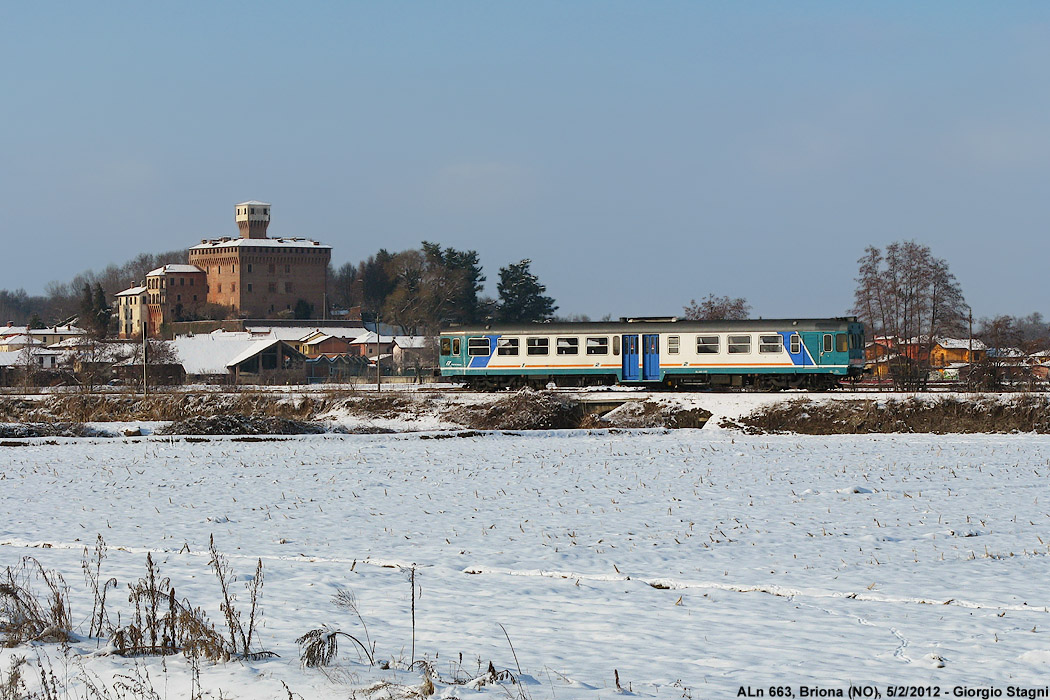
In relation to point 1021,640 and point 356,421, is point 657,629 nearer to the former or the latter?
point 1021,640

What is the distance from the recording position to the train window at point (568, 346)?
42.2 meters

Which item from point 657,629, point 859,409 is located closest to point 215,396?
point 859,409

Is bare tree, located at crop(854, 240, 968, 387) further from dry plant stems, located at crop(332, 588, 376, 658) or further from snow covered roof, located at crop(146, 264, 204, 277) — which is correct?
snow covered roof, located at crop(146, 264, 204, 277)

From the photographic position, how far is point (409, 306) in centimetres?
10756

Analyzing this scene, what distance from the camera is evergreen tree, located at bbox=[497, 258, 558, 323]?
9906 centimetres

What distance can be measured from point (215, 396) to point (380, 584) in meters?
34.1

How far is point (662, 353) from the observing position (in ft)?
135

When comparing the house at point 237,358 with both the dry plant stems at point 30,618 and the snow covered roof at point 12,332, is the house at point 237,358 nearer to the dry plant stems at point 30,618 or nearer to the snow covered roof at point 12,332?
the dry plant stems at point 30,618

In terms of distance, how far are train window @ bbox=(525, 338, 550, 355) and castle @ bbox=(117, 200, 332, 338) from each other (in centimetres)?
10608

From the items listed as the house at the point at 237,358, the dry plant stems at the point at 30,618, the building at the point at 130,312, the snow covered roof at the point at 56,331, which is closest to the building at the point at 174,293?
the building at the point at 130,312

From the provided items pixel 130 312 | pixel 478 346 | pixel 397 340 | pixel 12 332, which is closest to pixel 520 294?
pixel 397 340

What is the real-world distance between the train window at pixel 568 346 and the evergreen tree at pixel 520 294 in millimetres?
56293

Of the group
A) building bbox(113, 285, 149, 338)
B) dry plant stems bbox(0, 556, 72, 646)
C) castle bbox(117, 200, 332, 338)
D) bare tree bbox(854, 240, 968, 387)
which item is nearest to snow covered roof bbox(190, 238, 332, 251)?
castle bbox(117, 200, 332, 338)

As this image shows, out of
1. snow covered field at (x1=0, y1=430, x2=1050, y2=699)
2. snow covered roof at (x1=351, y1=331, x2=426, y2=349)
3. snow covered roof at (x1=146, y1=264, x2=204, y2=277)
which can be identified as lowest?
snow covered field at (x1=0, y1=430, x2=1050, y2=699)
